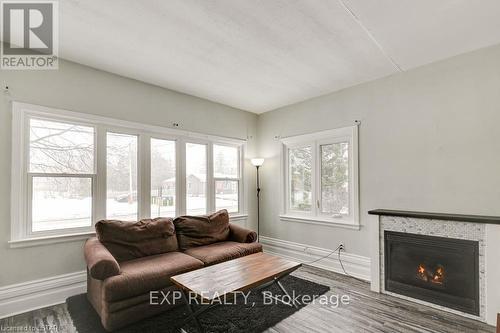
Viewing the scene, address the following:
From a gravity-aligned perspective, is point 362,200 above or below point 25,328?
above

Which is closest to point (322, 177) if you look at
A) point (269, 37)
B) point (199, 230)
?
point (199, 230)

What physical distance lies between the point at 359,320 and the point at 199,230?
7.33ft

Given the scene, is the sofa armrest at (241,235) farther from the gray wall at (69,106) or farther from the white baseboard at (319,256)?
the gray wall at (69,106)

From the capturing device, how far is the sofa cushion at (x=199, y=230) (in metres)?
3.50

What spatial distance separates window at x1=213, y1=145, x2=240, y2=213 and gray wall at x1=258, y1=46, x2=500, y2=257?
1548 mm

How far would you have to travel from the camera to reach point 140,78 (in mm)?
3512

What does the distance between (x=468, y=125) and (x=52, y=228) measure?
4.88m

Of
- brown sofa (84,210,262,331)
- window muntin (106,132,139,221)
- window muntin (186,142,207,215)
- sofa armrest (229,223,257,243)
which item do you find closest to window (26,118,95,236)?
window muntin (106,132,139,221)

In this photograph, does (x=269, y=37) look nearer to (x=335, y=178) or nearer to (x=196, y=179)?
(x=335, y=178)

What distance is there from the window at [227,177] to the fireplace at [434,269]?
8.70 feet

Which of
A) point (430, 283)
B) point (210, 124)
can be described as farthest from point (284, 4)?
point (430, 283)

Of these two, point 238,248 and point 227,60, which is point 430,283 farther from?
point 227,60

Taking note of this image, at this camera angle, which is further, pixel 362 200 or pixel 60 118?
pixel 362 200

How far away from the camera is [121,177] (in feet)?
11.2
